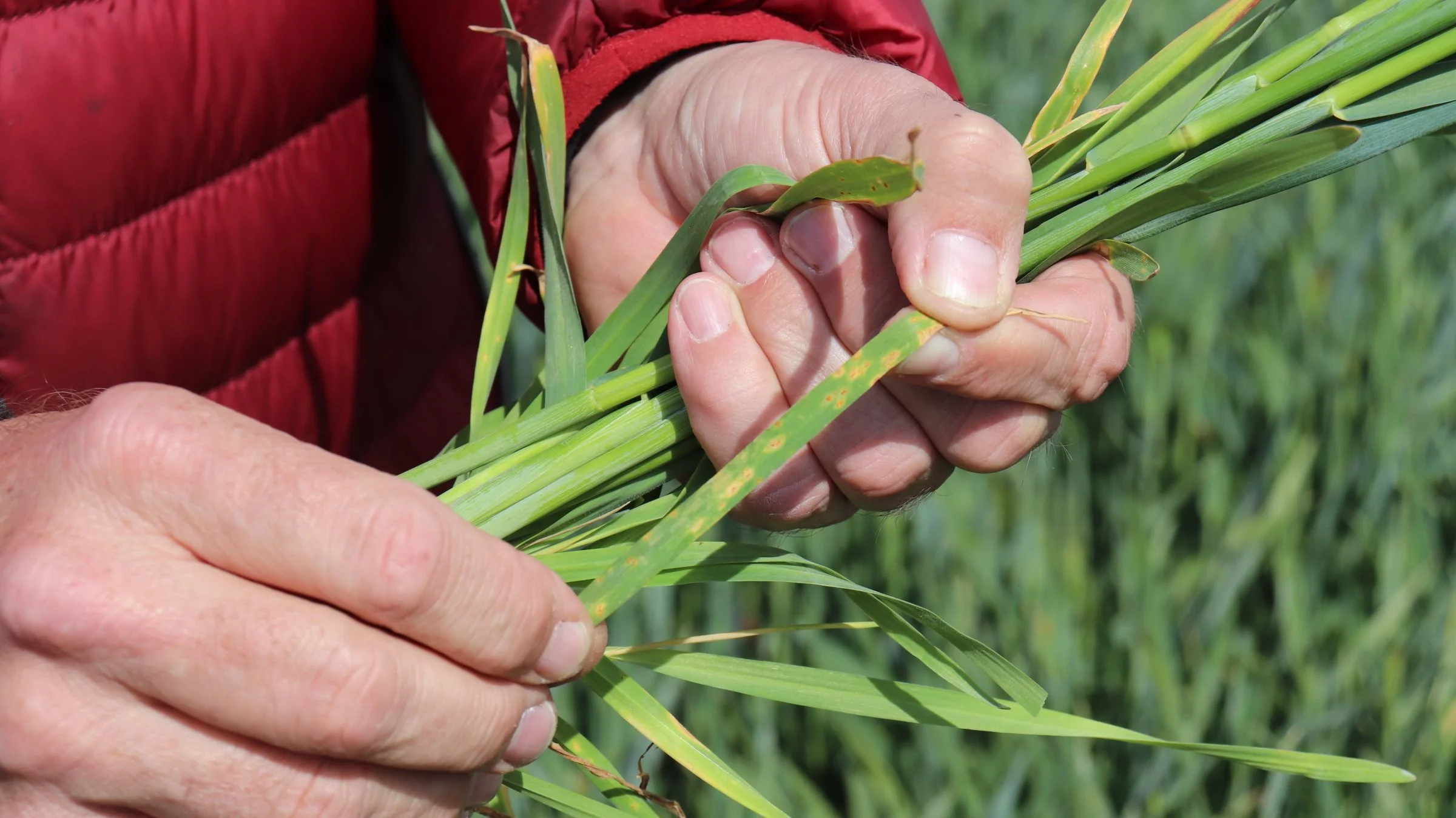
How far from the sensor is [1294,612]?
5.36 ft

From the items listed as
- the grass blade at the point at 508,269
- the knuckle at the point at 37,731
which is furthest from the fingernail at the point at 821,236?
the knuckle at the point at 37,731

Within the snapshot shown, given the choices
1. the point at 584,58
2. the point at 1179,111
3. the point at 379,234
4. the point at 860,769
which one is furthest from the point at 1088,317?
the point at 860,769

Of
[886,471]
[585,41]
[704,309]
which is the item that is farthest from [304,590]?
[585,41]

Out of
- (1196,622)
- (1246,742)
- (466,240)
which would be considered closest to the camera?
(466,240)

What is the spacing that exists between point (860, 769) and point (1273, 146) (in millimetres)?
1140

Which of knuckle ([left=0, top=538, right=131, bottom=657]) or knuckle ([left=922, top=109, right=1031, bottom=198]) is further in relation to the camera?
knuckle ([left=922, top=109, right=1031, bottom=198])

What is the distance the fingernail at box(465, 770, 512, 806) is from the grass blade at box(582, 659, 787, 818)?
102 mm

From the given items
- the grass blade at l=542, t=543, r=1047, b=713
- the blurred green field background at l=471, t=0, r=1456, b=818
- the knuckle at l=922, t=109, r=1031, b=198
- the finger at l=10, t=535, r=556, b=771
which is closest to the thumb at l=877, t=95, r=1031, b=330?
the knuckle at l=922, t=109, r=1031, b=198

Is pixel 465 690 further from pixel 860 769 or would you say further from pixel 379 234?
pixel 860 769

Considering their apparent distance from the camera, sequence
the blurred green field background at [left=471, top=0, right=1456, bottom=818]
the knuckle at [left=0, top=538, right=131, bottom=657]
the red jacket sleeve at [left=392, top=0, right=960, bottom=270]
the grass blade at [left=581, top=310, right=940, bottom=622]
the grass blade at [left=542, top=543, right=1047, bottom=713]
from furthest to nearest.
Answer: the blurred green field background at [left=471, top=0, right=1456, bottom=818]
the red jacket sleeve at [left=392, top=0, right=960, bottom=270]
the grass blade at [left=542, top=543, right=1047, bottom=713]
the grass blade at [left=581, top=310, right=940, bottom=622]
the knuckle at [left=0, top=538, right=131, bottom=657]

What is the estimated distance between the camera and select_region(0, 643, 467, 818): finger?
62 cm

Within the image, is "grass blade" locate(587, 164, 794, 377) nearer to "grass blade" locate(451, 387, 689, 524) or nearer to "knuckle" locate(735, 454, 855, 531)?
"grass blade" locate(451, 387, 689, 524)

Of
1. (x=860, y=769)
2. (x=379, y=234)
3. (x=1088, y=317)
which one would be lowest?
(x=860, y=769)

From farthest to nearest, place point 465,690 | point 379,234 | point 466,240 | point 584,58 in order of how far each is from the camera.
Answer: point 466,240 < point 379,234 < point 584,58 < point 465,690
